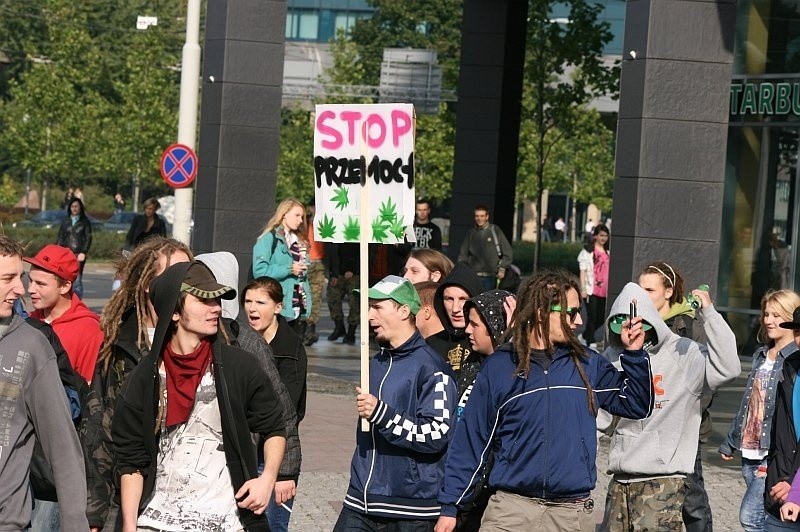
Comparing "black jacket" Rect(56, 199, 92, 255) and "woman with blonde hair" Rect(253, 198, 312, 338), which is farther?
"black jacket" Rect(56, 199, 92, 255)

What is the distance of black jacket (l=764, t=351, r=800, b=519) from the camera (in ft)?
22.8

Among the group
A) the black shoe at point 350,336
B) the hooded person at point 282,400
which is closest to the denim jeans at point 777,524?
the hooded person at point 282,400

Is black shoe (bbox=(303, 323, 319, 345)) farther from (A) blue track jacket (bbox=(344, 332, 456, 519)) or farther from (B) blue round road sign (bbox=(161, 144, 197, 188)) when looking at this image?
(A) blue track jacket (bbox=(344, 332, 456, 519))

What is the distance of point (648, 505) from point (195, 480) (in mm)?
2966

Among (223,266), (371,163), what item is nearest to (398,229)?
(371,163)

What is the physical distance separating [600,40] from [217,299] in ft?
97.3

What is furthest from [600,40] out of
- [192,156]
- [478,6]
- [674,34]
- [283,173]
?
[283,173]

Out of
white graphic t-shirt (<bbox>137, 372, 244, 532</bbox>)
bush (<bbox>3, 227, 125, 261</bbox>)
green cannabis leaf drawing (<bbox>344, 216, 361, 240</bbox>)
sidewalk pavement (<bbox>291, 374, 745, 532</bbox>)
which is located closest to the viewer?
white graphic t-shirt (<bbox>137, 372, 244, 532</bbox>)

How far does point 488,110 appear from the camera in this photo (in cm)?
2372

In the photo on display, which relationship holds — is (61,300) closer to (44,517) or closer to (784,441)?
(44,517)

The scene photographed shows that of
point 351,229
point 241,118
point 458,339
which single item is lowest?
point 458,339

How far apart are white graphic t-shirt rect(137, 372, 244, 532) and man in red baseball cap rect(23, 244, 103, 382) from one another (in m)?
2.00

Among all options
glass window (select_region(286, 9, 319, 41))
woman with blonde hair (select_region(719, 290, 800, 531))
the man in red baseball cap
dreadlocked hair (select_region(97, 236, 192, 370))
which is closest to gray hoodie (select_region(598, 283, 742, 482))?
woman with blonde hair (select_region(719, 290, 800, 531))

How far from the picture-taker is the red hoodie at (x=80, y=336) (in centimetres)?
719
